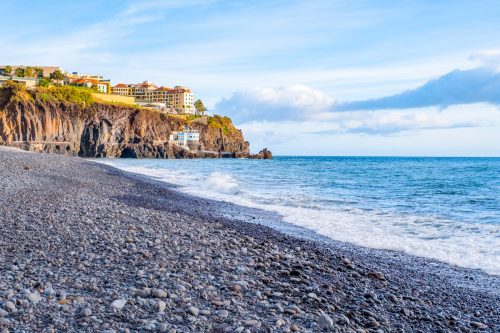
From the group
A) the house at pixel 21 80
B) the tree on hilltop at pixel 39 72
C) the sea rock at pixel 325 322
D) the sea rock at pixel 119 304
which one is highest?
the tree on hilltop at pixel 39 72

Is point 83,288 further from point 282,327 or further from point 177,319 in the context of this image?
point 282,327

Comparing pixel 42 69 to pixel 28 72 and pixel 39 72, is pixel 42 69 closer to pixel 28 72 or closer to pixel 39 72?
pixel 39 72

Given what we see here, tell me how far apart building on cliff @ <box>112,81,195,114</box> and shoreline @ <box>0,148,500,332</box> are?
162 m

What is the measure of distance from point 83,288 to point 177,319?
1540 mm

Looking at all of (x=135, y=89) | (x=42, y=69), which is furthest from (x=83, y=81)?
(x=135, y=89)

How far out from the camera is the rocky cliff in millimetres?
91188

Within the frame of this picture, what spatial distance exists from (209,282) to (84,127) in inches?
4184

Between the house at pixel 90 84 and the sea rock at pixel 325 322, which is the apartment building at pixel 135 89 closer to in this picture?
the house at pixel 90 84

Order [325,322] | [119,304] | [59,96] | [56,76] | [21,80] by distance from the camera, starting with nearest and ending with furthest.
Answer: [119,304]
[325,322]
[59,96]
[21,80]
[56,76]

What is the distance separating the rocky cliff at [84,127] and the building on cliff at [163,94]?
34747 millimetres

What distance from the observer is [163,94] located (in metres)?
174

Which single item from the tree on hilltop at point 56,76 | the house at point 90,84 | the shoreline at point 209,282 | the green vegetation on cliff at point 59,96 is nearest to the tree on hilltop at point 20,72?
the tree on hilltop at point 56,76

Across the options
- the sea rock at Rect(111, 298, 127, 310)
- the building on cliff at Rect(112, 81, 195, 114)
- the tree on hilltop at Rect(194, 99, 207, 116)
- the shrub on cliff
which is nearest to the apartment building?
the building on cliff at Rect(112, 81, 195, 114)

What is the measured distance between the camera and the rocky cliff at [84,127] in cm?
9119
